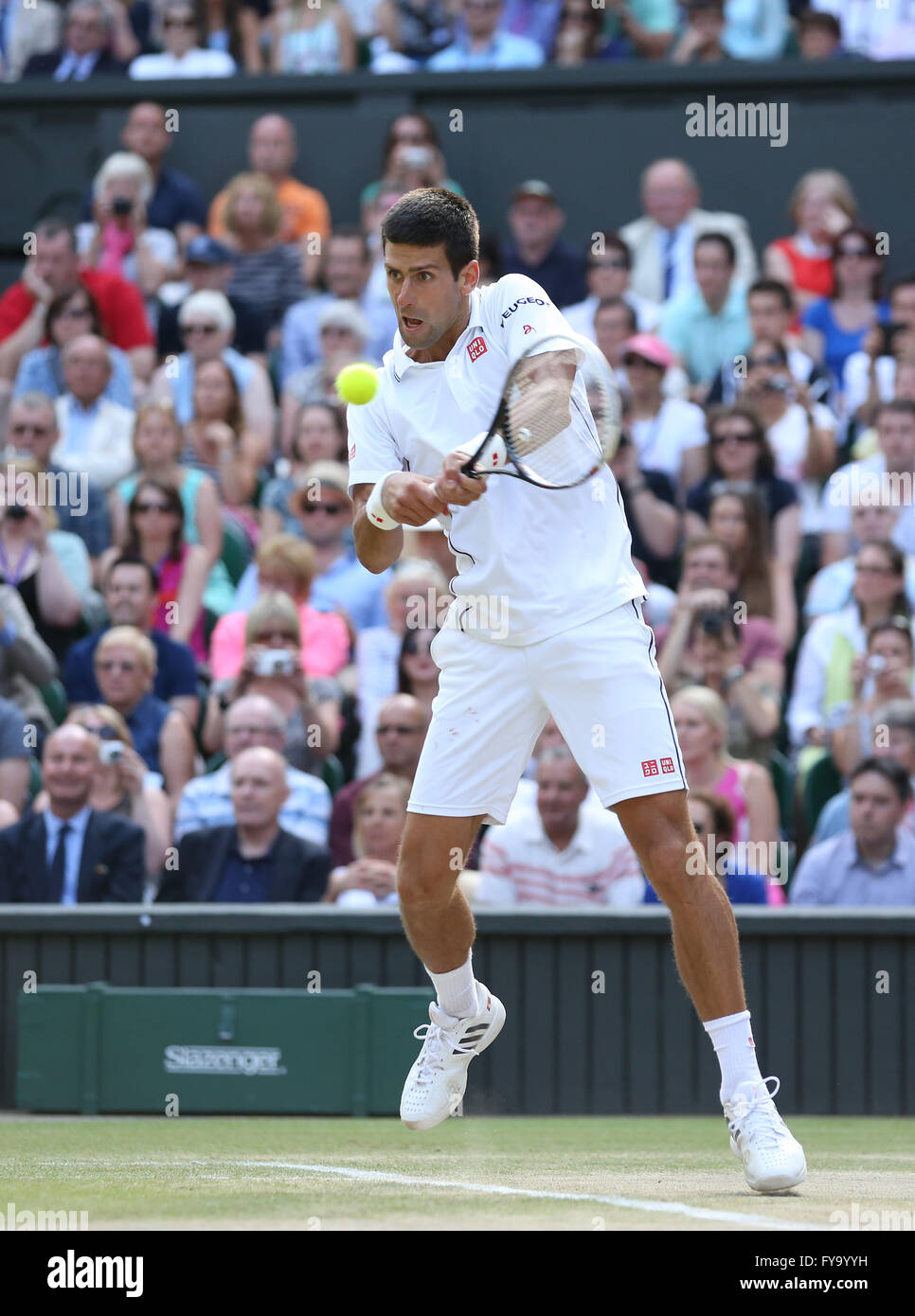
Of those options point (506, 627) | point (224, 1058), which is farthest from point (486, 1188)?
point (224, 1058)

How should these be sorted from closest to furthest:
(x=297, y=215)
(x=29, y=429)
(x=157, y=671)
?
(x=157, y=671), (x=29, y=429), (x=297, y=215)

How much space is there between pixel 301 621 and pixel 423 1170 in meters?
4.75

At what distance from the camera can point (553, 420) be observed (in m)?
4.85

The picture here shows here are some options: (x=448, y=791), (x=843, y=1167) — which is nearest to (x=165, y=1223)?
(x=448, y=791)

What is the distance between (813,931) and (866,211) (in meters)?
6.49

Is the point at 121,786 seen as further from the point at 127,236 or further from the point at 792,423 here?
the point at 127,236

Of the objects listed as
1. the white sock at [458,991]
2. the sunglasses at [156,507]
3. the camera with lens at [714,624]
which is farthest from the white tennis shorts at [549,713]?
the sunglasses at [156,507]

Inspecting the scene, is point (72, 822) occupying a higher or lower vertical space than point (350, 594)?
lower

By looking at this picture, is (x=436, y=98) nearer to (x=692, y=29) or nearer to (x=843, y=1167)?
(x=692, y=29)

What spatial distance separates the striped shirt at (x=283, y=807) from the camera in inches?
343

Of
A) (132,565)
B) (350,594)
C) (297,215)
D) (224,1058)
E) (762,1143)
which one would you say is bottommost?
(224,1058)

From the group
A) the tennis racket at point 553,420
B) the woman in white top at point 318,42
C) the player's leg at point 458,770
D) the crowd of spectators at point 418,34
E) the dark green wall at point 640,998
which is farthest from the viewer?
the woman in white top at point 318,42

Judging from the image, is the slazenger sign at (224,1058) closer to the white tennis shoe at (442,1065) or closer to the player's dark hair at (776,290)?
the white tennis shoe at (442,1065)

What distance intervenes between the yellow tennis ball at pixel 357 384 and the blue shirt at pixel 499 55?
9.06 meters
